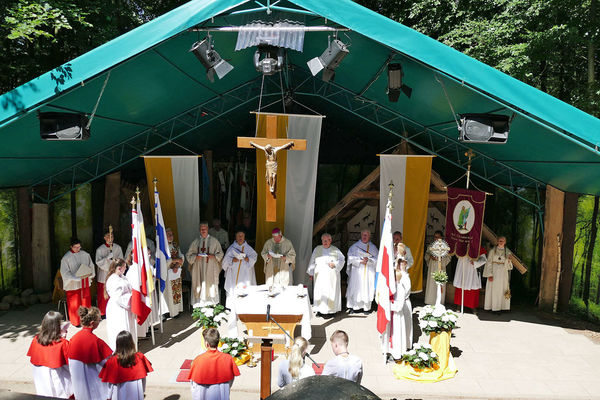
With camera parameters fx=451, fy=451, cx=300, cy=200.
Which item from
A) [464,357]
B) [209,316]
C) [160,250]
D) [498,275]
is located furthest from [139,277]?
[498,275]

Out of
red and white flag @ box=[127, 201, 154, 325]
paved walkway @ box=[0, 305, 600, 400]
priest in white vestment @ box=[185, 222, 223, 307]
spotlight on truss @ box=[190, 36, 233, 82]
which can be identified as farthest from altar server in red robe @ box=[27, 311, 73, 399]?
priest in white vestment @ box=[185, 222, 223, 307]

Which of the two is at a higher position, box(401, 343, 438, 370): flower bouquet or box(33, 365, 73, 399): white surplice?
box(33, 365, 73, 399): white surplice

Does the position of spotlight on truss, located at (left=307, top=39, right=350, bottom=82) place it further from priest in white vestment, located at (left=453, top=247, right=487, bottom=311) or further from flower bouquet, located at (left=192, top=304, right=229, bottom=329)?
priest in white vestment, located at (left=453, top=247, right=487, bottom=311)

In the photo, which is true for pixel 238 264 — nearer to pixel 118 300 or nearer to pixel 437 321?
pixel 118 300

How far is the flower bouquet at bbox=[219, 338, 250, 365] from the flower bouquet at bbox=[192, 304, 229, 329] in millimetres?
422

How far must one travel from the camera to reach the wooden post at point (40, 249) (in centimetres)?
1124

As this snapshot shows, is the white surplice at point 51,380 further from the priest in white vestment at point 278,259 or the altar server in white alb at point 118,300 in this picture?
the priest in white vestment at point 278,259

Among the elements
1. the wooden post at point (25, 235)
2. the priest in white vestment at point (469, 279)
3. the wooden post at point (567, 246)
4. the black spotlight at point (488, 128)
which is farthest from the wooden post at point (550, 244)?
the wooden post at point (25, 235)

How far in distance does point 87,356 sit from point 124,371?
0.73m

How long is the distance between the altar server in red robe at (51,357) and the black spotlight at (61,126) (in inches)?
110

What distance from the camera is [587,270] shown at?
9.89m

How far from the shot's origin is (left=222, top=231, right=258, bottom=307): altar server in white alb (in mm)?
10273

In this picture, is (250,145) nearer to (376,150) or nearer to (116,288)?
(116,288)

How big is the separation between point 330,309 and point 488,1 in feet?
39.4
